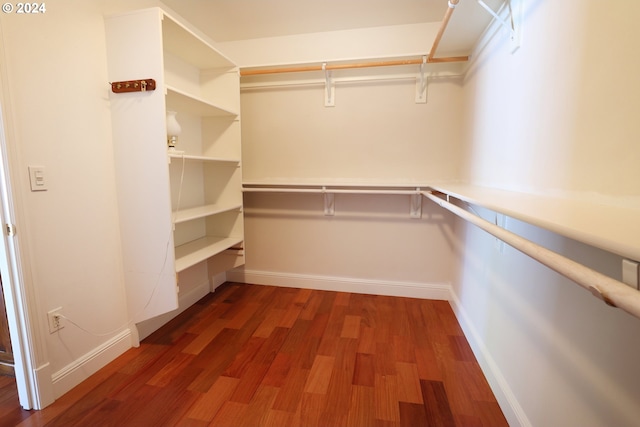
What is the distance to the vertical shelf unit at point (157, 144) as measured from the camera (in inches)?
60.2

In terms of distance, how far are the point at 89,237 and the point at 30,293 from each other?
0.35m

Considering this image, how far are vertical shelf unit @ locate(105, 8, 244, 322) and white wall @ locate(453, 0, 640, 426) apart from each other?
5.79 ft

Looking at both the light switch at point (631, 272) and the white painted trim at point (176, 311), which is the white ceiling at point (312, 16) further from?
the white painted trim at point (176, 311)

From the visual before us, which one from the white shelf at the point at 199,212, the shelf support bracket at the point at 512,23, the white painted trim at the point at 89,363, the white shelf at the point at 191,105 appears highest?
the shelf support bracket at the point at 512,23

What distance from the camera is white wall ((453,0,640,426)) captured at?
710mm

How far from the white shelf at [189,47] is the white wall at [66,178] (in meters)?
0.31

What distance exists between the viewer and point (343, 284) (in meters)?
2.65

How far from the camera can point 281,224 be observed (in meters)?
2.71

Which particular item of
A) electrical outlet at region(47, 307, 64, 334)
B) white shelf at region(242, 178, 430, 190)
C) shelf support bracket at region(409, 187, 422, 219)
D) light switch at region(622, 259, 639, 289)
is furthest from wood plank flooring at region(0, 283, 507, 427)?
light switch at region(622, 259, 639, 289)

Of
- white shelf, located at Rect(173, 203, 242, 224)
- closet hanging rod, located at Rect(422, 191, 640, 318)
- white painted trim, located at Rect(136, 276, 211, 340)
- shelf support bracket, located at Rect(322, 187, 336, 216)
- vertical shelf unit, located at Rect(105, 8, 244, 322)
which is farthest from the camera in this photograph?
shelf support bracket, located at Rect(322, 187, 336, 216)

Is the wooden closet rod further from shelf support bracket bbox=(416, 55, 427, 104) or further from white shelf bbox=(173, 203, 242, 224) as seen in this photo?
white shelf bbox=(173, 203, 242, 224)

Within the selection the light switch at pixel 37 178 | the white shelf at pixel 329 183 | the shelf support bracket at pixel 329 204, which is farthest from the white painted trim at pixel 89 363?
the shelf support bracket at pixel 329 204

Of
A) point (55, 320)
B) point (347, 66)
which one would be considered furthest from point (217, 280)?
point (347, 66)

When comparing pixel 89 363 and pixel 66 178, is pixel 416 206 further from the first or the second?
pixel 89 363
